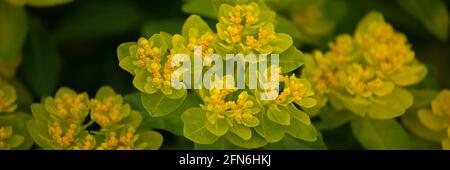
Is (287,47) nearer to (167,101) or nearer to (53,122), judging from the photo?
(167,101)

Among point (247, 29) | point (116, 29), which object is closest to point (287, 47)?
point (247, 29)

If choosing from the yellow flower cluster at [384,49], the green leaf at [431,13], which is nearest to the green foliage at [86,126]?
the yellow flower cluster at [384,49]

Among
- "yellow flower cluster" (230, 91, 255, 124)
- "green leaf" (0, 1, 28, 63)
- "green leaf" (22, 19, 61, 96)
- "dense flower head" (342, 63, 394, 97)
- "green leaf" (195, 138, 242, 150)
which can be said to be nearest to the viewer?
"yellow flower cluster" (230, 91, 255, 124)

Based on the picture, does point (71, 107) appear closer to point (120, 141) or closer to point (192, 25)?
point (120, 141)

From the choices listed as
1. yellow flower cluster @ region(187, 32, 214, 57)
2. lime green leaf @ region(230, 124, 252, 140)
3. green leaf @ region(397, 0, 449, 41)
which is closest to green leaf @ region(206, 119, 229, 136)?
lime green leaf @ region(230, 124, 252, 140)

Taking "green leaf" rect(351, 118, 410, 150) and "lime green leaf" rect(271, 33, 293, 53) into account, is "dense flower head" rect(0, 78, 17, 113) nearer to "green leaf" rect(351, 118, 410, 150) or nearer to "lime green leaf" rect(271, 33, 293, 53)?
"lime green leaf" rect(271, 33, 293, 53)

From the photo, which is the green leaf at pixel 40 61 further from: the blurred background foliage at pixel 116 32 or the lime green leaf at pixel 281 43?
the lime green leaf at pixel 281 43
